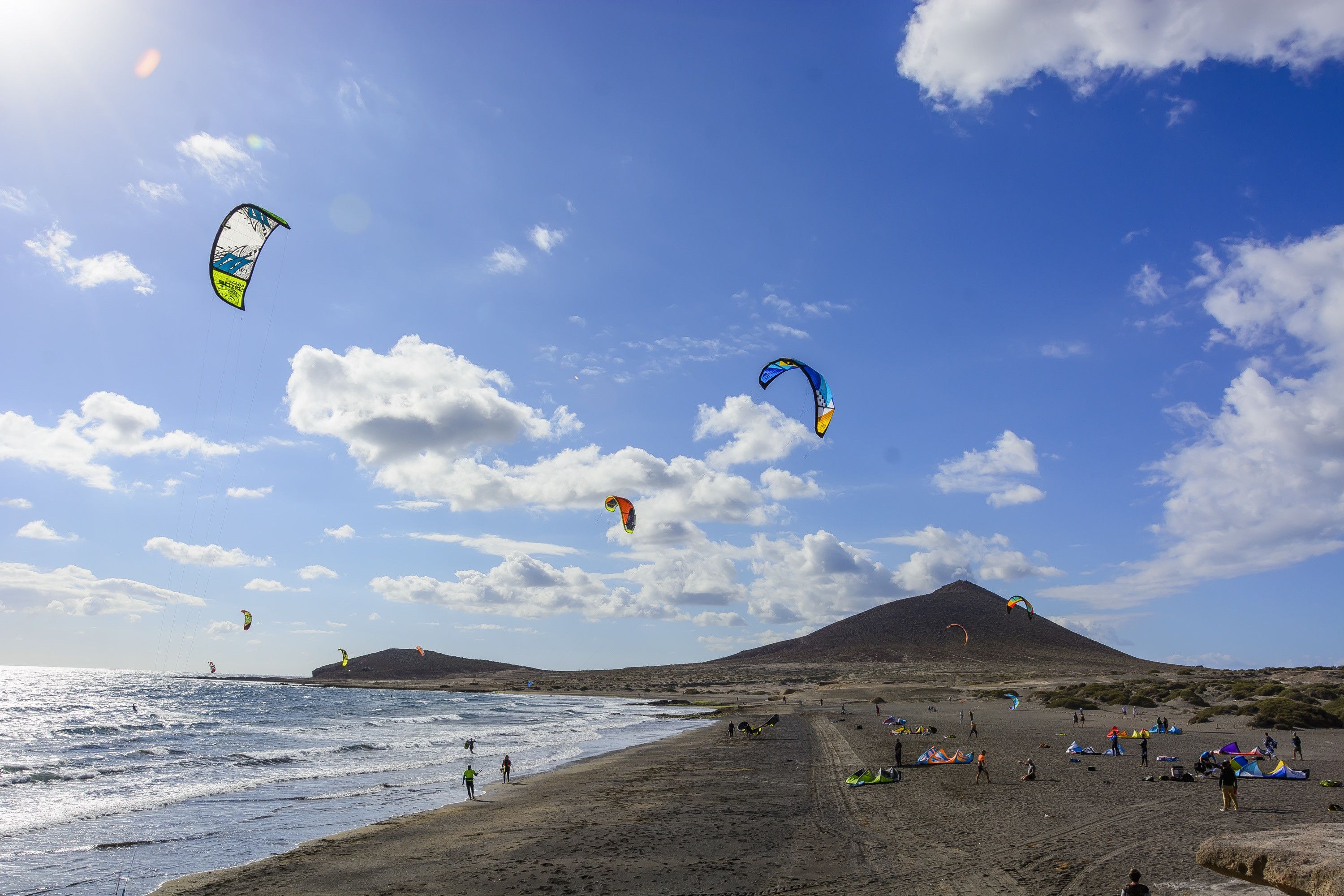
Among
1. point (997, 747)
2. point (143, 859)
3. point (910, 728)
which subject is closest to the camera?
point (143, 859)

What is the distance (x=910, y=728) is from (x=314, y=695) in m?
85.3

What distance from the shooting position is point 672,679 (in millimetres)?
126875

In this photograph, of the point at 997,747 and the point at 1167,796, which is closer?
the point at 1167,796

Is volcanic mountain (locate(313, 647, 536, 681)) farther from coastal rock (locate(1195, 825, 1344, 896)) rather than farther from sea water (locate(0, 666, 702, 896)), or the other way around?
coastal rock (locate(1195, 825, 1344, 896))

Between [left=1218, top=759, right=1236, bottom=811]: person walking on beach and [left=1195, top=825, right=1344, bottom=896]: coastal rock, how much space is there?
8.36ft

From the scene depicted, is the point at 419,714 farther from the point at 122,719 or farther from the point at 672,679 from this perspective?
the point at 672,679

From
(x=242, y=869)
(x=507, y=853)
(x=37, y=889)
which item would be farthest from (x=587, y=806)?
(x=37, y=889)

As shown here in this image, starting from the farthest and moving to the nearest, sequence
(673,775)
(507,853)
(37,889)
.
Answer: (673,775) < (507,853) < (37,889)

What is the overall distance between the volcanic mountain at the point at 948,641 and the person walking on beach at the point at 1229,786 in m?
98.5

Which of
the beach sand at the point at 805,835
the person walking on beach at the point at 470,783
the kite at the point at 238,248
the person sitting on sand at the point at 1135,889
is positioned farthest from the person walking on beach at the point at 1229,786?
the kite at the point at 238,248

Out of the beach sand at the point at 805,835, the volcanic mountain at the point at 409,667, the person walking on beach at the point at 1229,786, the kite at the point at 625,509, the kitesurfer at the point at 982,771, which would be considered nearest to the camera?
the beach sand at the point at 805,835

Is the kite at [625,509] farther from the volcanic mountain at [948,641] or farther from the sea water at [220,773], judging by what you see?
the volcanic mountain at [948,641]

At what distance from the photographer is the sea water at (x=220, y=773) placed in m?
14.2

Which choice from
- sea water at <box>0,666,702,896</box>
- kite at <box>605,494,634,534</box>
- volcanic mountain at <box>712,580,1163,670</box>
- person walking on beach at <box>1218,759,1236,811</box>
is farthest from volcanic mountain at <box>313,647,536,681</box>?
person walking on beach at <box>1218,759,1236,811</box>
